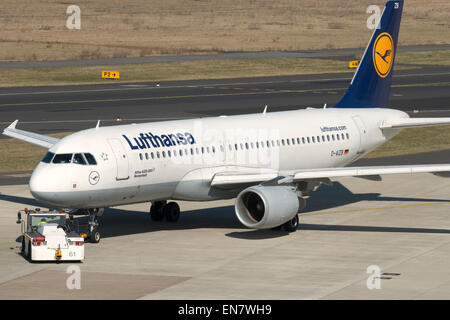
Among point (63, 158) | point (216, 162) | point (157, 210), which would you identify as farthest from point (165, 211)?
point (63, 158)

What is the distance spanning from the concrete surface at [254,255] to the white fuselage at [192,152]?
2270mm

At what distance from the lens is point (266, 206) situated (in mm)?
39750

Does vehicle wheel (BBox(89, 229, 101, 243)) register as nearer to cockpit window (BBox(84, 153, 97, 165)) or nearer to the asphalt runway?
cockpit window (BBox(84, 153, 97, 165))

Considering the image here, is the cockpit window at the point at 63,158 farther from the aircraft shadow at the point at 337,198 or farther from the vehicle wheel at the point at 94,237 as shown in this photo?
the aircraft shadow at the point at 337,198

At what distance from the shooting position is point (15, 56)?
123 metres

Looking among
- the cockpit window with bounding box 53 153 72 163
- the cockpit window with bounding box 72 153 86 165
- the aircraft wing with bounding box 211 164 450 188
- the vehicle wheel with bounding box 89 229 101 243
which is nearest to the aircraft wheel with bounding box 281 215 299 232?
the aircraft wing with bounding box 211 164 450 188

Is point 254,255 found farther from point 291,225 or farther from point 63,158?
point 63,158

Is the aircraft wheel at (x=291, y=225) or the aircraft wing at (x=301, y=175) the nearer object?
the aircraft wing at (x=301, y=175)

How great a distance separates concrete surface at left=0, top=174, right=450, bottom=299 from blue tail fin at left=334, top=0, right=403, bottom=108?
5.13 m

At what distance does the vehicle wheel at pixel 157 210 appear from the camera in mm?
45281

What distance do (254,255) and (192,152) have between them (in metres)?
6.37

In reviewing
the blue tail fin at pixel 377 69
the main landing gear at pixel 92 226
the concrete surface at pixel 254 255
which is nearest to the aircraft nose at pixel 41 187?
the concrete surface at pixel 254 255

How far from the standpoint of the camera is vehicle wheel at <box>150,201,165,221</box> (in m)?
45.3

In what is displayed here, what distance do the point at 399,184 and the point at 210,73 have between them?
193 feet
